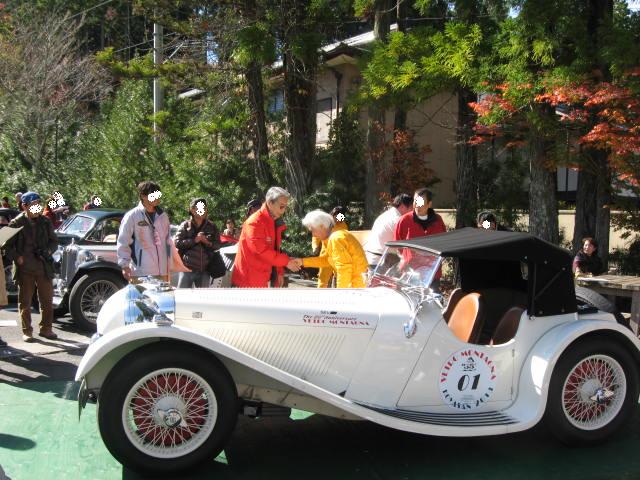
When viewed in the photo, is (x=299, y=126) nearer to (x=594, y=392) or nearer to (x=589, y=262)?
(x=589, y=262)

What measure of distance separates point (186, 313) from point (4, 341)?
14.9 ft

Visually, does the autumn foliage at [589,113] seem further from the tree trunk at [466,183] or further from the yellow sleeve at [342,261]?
the yellow sleeve at [342,261]

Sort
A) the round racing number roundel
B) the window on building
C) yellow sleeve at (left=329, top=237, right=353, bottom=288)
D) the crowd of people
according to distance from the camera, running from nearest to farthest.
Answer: the round racing number roundel, yellow sleeve at (left=329, top=237, right=353, bottom=288), the crowd of people, the window on building

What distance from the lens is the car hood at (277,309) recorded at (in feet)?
15.0

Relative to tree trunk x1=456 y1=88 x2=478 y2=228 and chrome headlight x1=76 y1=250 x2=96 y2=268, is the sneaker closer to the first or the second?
chrome headlight x1=76 y1=250 x2=96 y2=268

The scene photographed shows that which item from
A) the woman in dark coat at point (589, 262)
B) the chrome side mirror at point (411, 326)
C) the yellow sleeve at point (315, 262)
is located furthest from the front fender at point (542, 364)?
the woman in dark coat at point (589, 262)

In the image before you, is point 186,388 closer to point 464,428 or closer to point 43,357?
point 464,428

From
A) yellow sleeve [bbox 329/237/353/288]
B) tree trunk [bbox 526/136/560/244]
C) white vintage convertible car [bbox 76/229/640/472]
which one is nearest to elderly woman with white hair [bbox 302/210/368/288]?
yellow sleeve [bbox 329/237/353/288]

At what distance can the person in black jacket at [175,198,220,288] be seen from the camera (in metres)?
8.04

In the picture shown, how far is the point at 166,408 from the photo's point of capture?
14.0 ft

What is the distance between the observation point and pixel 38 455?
182 inches

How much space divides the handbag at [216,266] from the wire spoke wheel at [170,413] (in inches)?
153

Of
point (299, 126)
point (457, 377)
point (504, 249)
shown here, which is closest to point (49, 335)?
point (457, 377)

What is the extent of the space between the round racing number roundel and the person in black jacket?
4078 millimetres
